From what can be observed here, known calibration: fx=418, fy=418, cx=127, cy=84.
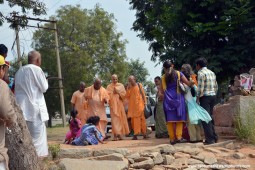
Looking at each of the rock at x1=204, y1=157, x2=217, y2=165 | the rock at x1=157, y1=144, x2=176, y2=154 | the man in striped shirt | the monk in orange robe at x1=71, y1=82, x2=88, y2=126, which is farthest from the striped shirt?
the monk in orange robe at x1=71, y1=82, x2=88, y2=126

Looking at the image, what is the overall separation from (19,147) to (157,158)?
2.87 metres

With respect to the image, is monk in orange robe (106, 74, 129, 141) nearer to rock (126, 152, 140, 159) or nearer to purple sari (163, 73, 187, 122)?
purple sari (163, 73, 187, 122)

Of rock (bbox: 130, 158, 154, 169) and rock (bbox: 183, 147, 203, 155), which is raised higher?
rock (bbox: 183, 147, 203, 155)

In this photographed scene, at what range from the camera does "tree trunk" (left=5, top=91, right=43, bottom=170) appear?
4910 millimetres

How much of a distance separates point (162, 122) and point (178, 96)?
2.39 metres

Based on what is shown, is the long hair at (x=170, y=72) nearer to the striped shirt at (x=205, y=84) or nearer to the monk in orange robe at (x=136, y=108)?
the striped shirt at (x=205, y=84)

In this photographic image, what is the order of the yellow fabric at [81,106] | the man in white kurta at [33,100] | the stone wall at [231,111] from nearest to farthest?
1. the man in white kurta at [33,100]
2. the stone wall at [231,111]
3. the yellow fabric at [81,106]

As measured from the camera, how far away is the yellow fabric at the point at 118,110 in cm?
1088

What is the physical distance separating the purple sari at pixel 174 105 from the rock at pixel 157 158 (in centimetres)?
115

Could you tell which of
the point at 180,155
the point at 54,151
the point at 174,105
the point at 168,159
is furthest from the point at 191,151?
the point at 54,151

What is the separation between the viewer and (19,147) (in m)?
4.94

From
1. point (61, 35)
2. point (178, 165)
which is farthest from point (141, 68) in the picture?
point (178, 165)

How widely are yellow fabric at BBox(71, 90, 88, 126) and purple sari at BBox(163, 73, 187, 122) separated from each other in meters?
3.52

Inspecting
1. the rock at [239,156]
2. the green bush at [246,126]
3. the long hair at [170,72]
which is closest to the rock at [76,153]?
the long hair at [170,72]
